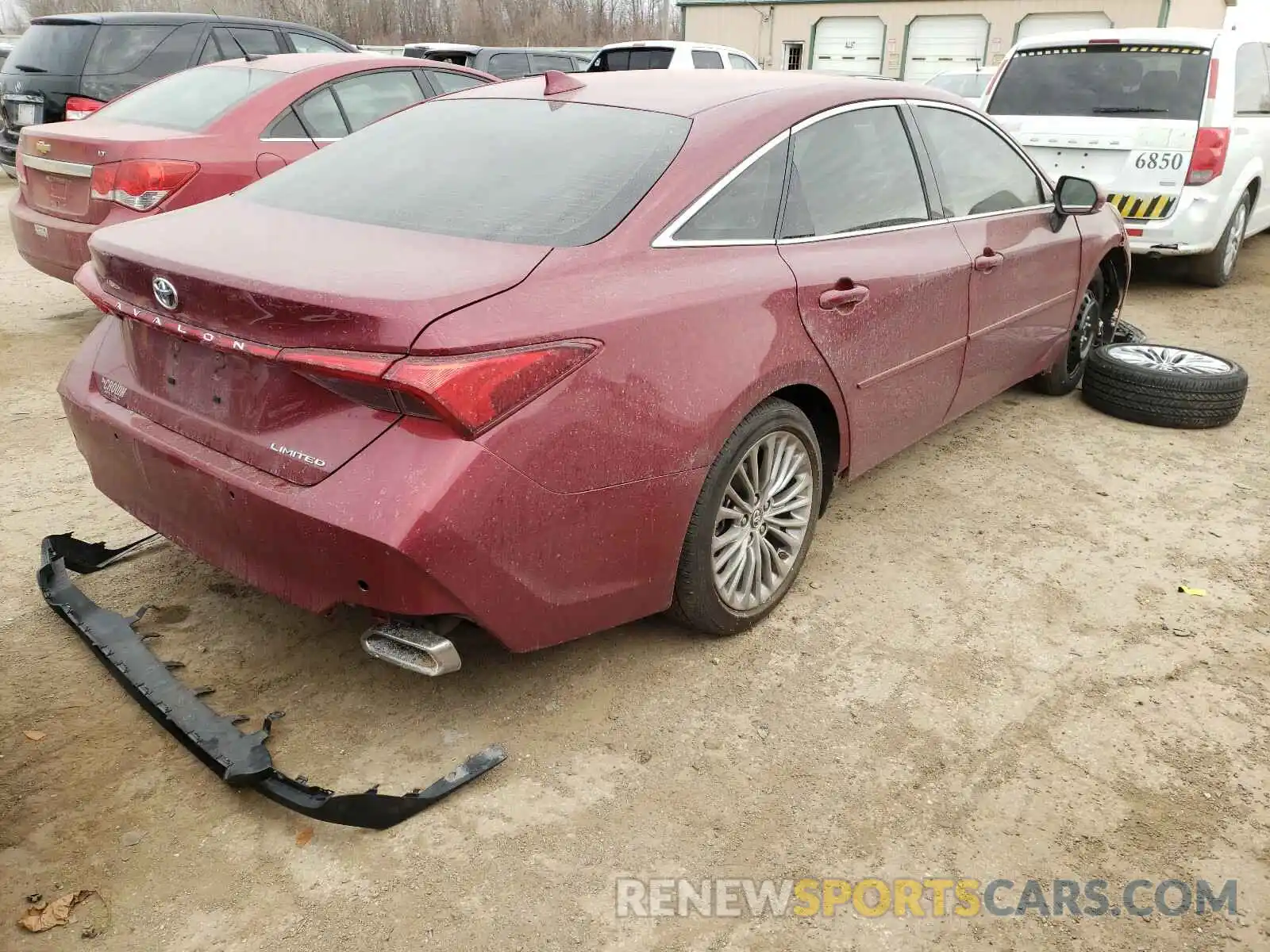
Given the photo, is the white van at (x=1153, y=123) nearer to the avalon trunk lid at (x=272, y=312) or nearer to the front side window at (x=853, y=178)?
the front side window at (x=853, y=178)

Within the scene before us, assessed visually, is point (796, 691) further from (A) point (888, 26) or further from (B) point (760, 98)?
(A) point (888, 26)

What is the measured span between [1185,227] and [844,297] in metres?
5.11

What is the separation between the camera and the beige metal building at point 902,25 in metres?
24.5

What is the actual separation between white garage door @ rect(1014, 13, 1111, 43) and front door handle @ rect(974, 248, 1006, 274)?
24.9 meters

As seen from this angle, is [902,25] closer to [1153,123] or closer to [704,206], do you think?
[1153,123]

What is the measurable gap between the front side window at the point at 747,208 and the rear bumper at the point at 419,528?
684mm

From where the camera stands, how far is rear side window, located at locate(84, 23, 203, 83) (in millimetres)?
7637

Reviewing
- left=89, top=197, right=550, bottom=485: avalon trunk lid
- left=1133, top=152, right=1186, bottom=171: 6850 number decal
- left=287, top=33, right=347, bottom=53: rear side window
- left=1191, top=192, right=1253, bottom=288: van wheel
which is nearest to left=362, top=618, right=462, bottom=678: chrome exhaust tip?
left=89, top=197, right=550, bottom=485: avalon trunk lid

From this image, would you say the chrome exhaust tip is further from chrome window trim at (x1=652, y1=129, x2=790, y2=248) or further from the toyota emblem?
chrome window trim at (x1=652, y1=129, x2=790, y2=248)

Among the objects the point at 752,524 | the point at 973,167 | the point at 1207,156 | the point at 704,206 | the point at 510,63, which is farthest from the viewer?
the point at 510,63

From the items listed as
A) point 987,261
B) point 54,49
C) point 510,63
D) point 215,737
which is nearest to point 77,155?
point 54,49

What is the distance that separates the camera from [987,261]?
377 centimetres

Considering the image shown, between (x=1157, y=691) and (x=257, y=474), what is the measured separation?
2.49 m

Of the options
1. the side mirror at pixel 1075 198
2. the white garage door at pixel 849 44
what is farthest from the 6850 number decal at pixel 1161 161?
the white garage door at pixel 849 44
